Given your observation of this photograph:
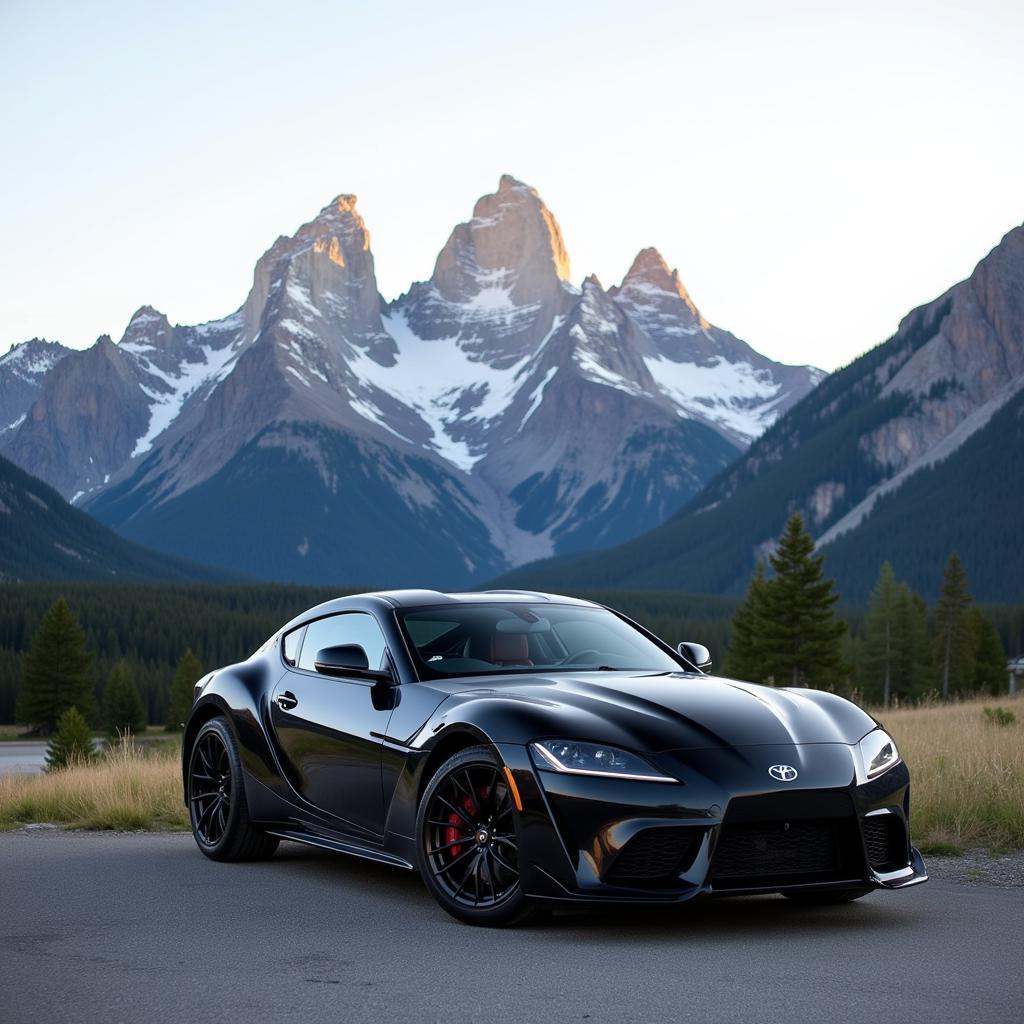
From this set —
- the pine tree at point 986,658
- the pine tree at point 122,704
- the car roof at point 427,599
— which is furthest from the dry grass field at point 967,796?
the pine tree at point 122,704

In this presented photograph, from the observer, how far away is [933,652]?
85875 mm

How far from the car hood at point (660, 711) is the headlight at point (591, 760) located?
0.05m

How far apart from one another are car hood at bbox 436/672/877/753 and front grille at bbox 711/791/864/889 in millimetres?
329

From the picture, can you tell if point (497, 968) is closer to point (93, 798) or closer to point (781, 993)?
point (781, 993)

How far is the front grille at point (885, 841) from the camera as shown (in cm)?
673

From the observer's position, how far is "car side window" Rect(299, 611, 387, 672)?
318 inches

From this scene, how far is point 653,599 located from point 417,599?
6570 inches

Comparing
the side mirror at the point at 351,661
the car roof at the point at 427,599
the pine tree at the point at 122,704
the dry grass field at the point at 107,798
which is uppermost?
A: the car roof at the point at 427,599

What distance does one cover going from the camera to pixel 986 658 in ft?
286

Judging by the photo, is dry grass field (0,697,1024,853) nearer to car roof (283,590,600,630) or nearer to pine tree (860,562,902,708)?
car roof (283,590,600,630)

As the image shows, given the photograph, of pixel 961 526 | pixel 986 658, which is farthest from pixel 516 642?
pixel 961 526

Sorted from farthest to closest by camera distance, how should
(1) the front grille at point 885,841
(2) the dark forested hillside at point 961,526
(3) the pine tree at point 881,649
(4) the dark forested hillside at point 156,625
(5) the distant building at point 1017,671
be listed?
1. (2) the dark forested hillside at point 961,526
2. (4) the dark forested hillside at point 156,625
3. (5) the distant building at point 1017,671
4. (3) the pine tree at point 881,649
5. (1) the front grille at point 885,841

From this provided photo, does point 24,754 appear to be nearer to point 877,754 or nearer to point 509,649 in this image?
point 509,649

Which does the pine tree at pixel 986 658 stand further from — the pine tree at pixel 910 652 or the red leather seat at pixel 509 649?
the red leather seat at pixel 509 649
